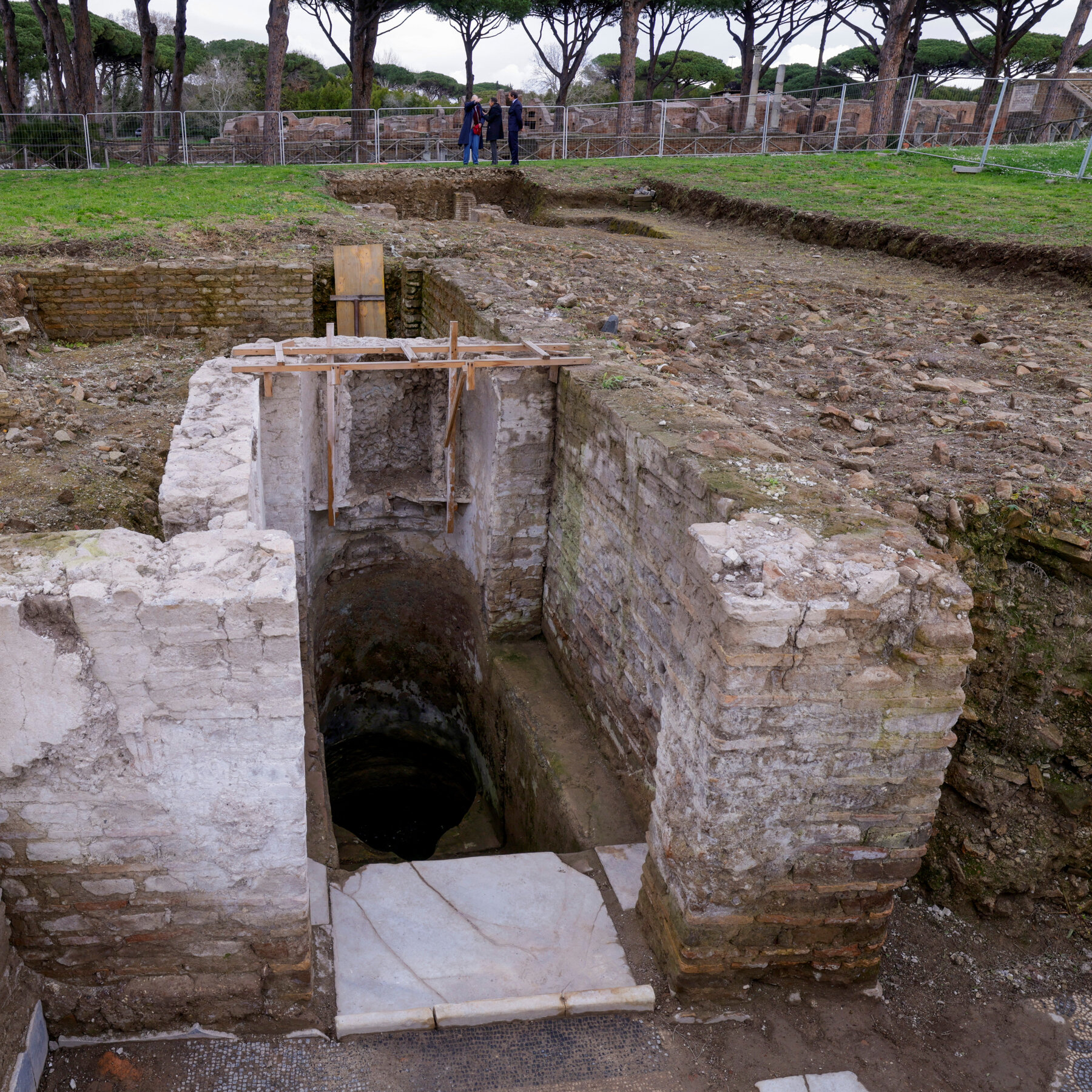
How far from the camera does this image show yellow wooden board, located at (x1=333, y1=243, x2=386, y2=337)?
9.58 meters

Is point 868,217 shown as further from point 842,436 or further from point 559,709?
point 559,709

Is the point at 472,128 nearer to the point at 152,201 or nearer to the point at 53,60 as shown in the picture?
the point at 152,201

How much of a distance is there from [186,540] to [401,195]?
17.1 m

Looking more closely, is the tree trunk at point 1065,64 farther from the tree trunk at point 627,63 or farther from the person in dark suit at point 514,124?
the person in dark suit at point 514,124

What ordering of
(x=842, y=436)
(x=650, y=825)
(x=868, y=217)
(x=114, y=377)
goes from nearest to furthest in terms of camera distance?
1. (x=650, y=825)
2. (x=842, y=436)
3. (x=114, y=377)
4. (x=868, y=217)

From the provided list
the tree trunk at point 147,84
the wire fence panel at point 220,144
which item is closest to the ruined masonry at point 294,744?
the wire fence panel at point 220,144

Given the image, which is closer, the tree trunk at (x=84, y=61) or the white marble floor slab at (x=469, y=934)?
the white marble floor slab at (x=469, y=934)

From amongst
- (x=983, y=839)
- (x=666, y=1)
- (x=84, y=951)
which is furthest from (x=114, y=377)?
(x=666, y=1)

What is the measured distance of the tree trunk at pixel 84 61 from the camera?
19250 millimetres

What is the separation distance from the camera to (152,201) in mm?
13898

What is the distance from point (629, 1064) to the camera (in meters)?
3.39

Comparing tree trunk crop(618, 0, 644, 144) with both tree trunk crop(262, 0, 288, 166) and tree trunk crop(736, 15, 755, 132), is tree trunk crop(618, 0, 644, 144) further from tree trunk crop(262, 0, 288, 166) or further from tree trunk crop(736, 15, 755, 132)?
tree trunk crop(736, 15, 755, 132)

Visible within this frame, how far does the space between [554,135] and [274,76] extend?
688 centimetres

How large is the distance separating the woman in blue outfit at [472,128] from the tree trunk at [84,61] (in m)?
8.55
